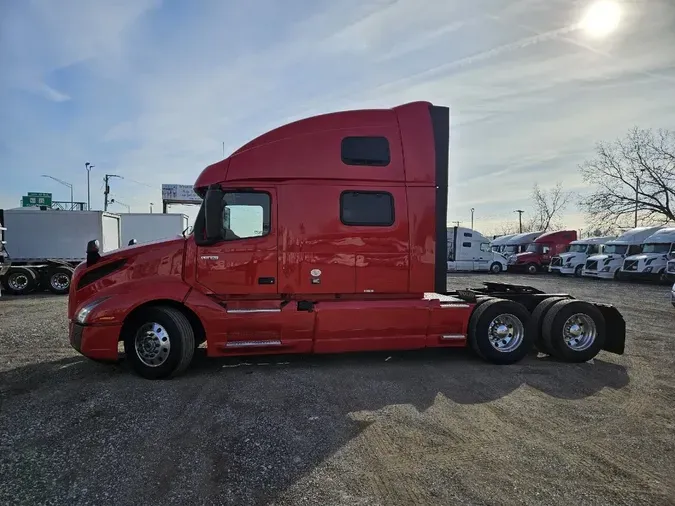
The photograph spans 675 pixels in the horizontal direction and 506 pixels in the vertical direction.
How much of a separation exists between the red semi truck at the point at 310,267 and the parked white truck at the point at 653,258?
21.5 m

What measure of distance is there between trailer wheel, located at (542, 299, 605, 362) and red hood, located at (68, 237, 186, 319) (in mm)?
5598

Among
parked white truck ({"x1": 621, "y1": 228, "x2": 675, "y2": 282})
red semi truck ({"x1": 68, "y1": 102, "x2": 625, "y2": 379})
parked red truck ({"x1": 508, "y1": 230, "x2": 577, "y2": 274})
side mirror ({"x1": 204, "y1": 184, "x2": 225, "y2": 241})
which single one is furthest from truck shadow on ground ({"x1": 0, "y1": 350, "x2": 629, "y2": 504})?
parked red truck ({"x1": 508, "y1": 230, "x2": 577, "y2": 274})

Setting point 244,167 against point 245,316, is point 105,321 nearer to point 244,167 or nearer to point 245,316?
point 245,316

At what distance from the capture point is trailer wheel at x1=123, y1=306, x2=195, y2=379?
5812 mm

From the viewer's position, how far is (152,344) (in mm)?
5852

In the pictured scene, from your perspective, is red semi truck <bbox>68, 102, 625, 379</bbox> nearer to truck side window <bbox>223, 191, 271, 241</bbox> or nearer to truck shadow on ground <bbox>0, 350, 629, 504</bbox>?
truck side window <bbox>223, 191, 271, 241</bbox>

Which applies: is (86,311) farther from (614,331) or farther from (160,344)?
(614,331)

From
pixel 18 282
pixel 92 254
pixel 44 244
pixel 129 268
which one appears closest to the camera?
pixel 129 268

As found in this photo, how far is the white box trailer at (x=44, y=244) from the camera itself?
56.0ft

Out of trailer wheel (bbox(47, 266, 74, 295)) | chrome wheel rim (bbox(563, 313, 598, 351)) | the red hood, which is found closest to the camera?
the red hood

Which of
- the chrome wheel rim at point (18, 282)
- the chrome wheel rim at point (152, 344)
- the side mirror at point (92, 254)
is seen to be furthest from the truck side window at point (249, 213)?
the chrome wheel rim at point (18, 282)

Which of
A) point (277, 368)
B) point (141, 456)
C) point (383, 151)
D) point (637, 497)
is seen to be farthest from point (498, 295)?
point (141, 456)

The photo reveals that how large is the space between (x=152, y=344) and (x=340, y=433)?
9.99 ft

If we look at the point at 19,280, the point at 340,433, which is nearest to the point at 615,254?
the point at 340,433
